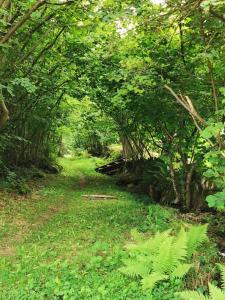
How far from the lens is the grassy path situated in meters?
4.81

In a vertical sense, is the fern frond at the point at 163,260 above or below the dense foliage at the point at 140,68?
below

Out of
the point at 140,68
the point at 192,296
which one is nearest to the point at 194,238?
the point at 192,296

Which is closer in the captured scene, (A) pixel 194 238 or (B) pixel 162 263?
(B) pixel 162 263

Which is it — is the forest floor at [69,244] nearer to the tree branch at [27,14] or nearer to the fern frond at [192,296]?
the fern frond at [192,296]

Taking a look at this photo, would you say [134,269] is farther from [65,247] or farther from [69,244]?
[69,244]

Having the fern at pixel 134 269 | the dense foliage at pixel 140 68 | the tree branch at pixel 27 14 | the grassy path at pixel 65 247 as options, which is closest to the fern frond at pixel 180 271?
the fern at pixel 134 269

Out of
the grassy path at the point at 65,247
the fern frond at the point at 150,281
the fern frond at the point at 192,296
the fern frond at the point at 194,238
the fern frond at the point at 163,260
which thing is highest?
the fern frond at the point at 194,238

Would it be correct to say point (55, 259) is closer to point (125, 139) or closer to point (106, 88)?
point (106, 88)

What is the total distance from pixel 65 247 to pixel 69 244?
0.69 ft

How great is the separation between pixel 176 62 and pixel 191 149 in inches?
103

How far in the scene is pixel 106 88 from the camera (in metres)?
13.6

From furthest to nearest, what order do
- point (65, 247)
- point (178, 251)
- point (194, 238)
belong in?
point (65, 247), point (194, 238), point (178, 251)

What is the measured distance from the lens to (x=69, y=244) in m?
6.67

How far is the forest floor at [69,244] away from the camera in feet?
15.7
